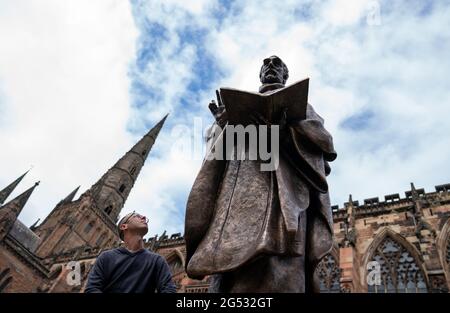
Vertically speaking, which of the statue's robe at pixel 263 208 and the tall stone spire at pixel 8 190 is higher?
the tall stone spire at pixel 8 190

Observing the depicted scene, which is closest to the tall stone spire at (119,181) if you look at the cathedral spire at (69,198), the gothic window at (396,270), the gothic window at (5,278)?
the cathedral spire at (69,198)

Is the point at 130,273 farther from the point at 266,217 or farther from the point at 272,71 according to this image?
the point at 272,71

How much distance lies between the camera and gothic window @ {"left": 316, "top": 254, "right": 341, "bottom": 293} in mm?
14398

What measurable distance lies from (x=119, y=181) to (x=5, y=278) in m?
19.4

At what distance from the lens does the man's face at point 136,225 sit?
6.39 ft

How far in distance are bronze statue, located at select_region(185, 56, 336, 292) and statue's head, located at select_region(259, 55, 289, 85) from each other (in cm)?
17

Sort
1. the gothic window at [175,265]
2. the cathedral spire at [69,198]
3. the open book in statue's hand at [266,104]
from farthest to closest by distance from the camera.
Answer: the cathedral spire at [69,198]
the gothic window at [175,265]
the open book in statue's hand at [266,104]

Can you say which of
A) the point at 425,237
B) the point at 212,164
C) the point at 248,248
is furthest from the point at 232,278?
the point at 425,237

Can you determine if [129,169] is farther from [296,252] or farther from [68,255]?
[296,252]

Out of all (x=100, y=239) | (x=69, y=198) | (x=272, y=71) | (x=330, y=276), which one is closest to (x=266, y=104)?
(x=272, y=71)

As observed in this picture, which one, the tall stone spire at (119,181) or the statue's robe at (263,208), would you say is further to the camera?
the tall stone spire at (119,181)

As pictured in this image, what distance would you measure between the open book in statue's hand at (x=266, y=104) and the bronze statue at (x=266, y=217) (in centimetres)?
8

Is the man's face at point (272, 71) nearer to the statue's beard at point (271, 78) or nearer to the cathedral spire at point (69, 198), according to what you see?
the statue's beard at point (271, 78)

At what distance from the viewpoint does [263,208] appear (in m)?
2.04
